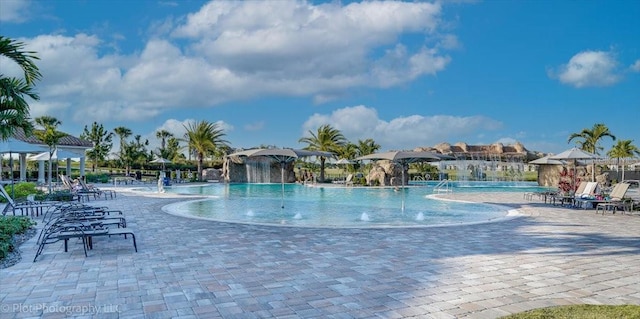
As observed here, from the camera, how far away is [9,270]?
19.8 ft

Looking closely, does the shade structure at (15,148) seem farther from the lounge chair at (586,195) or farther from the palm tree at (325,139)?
the palm tree at (325,139)

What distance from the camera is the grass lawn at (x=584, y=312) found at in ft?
13.6

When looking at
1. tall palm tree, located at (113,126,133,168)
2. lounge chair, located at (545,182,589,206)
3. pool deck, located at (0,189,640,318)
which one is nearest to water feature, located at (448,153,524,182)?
lounge chair, located at (545,182,589,206)

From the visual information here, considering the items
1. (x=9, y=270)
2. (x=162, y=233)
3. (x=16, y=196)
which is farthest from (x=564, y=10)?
(x=16, y=196)

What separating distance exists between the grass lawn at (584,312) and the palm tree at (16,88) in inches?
378

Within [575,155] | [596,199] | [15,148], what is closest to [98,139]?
[15,148]

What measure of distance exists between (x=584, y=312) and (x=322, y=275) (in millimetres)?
3078

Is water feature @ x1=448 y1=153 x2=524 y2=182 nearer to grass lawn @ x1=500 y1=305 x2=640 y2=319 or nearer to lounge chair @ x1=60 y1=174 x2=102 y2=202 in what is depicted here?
lounge chair @ x1=60 y1=174 x2=102 y2=202

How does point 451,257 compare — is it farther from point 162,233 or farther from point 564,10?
point 564,10

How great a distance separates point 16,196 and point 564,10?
25720mm

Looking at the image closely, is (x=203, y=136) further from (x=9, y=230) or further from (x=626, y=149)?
(x=626, y=149)

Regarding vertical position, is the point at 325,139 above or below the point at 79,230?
above

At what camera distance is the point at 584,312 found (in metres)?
4.29

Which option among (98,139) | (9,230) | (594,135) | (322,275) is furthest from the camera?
(98,139)
